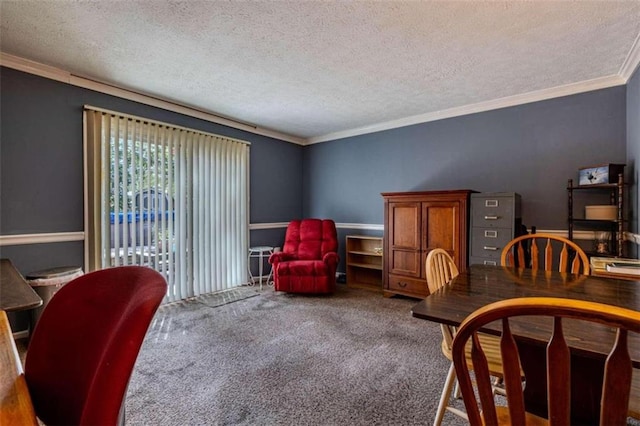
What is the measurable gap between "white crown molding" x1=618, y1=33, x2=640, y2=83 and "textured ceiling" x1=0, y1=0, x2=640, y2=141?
3 centimetres

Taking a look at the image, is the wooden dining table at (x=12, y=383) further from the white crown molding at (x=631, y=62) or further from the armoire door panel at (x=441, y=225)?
the white crown molding at (x=631, y=62)

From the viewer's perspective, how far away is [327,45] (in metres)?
2.39

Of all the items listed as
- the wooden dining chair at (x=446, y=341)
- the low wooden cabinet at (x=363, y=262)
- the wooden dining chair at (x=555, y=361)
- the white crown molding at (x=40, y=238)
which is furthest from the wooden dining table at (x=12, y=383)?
the low wooden cabinet at (x=363, y=262)

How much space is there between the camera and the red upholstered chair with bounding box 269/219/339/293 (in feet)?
12.9

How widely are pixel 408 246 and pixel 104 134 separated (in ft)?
11.8

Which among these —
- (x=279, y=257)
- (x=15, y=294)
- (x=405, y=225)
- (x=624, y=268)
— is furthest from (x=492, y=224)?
(x=15, y=294)

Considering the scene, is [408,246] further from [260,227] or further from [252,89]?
[252,89]

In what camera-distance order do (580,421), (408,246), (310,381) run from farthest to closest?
(408,246)
(310,381)
(580,421)

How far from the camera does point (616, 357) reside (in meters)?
0.63

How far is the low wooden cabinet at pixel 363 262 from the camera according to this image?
4512mm

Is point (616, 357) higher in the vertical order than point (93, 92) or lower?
lower

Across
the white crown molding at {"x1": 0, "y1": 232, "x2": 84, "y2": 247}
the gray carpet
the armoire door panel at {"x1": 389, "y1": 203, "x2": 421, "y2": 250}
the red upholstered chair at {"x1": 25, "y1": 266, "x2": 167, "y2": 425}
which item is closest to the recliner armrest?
the gray carpet

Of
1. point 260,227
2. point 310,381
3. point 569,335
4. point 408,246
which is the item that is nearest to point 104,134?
point 260,227

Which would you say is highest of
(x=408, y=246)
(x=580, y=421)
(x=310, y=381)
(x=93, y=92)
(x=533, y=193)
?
(x=93, y=92)
